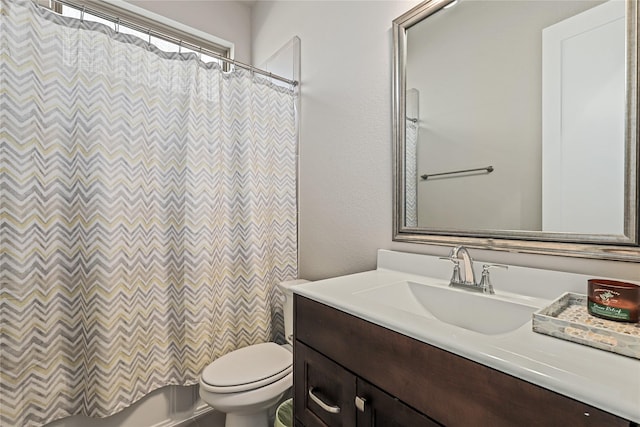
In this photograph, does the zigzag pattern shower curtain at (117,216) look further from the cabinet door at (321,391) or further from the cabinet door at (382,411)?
the cabinet door at (382,411)

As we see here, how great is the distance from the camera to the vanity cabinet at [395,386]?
49 centimetres

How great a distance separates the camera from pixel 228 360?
57.2 inches

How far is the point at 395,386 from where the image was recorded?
2.26 ft

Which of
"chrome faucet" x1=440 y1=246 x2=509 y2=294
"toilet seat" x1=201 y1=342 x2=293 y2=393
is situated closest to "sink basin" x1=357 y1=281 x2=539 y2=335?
"chrome faucet" x1=440 y1=246 x2=509 y2=294

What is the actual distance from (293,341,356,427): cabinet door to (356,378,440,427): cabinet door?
0.10 ft

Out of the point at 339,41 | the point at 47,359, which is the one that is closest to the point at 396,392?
the point at 47,359

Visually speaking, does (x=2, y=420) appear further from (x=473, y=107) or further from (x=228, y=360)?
(x=473, y=107)

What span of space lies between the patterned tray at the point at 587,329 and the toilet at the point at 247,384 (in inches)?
33.3

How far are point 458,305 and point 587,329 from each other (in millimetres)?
387

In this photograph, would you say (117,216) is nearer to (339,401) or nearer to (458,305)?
(339,401)

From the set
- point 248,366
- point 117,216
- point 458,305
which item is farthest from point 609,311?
point 117,216

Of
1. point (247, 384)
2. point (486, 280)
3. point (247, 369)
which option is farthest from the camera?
point (247, 369)

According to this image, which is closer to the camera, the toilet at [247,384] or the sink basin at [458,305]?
the sink basin at [458,305]

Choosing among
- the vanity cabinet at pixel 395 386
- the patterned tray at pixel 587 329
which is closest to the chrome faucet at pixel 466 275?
the patterned tray at pixel 587 329
